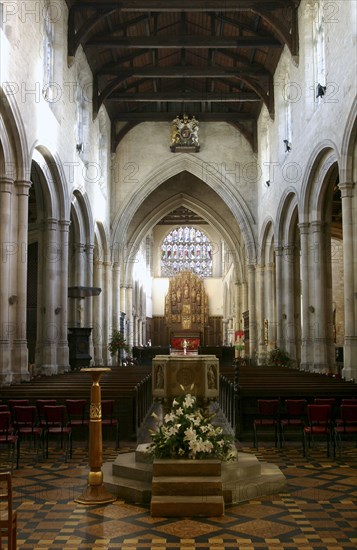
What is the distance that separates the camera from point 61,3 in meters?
18.9

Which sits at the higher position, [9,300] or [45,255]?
[45,255]

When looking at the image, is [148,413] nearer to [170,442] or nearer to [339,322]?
[170,442]

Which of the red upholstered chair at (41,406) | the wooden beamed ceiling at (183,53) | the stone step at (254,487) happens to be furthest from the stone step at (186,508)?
the wooden beamed ceiling at (183,53)

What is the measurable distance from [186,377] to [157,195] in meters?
26.3

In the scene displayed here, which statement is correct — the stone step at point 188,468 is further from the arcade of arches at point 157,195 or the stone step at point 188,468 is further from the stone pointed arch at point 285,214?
the stone pointed arch at point 285,214

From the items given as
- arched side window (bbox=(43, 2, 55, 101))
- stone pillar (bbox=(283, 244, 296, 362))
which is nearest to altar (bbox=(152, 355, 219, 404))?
arched side window (bbox=(43, 2, 55, 101))

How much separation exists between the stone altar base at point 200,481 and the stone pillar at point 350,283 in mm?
6667

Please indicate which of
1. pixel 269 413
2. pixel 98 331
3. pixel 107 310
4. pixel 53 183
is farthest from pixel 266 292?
pixel 269 413

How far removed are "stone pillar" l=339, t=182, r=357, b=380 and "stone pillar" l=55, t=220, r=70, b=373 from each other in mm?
8319

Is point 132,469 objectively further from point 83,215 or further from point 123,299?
point 123,299

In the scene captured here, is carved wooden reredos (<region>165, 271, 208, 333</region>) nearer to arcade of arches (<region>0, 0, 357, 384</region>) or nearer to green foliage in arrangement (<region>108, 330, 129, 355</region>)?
arcade of arches (<region>0, 0, 357, 384</region>)

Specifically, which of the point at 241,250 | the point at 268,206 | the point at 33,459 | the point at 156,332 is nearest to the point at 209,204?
the point at 241,250

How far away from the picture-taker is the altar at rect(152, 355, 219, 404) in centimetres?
905

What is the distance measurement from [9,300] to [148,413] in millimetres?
4178
